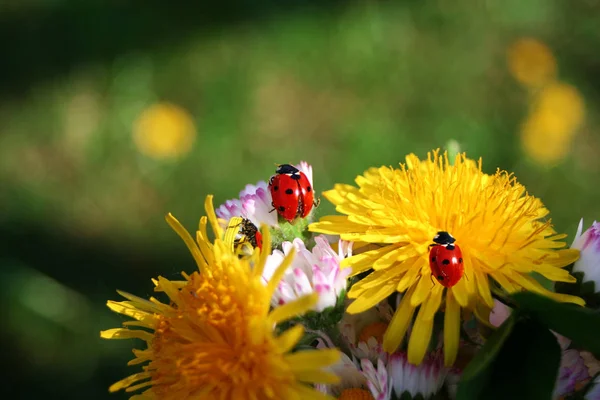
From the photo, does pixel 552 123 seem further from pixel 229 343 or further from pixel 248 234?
pixel 229 343

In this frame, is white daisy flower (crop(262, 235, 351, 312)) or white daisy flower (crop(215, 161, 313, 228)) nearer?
white daisy flower (crop(262, 235, 351, 312))

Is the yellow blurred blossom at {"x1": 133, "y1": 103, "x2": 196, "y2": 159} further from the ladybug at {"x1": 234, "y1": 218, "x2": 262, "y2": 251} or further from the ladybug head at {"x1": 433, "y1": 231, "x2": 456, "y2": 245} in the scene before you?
the ladybug head at {"x1": 433, "y1": 231, "x2": 456, "y2": 245}

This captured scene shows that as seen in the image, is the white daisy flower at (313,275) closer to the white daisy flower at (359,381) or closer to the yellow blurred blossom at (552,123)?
the white daisy flower at (359,381)

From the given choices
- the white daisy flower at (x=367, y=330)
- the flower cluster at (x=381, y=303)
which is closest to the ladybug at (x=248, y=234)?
the flower cluster at (x=381, y=303)

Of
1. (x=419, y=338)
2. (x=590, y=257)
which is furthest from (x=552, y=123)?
(x=419, y=338)

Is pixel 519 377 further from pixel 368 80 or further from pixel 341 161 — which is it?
pixel 368 80

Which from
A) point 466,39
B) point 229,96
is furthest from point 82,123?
point 466,39

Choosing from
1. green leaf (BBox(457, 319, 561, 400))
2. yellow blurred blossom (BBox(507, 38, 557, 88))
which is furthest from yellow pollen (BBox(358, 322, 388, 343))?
yellow blurred blossom (BBox(507, 38, 557, 88))
